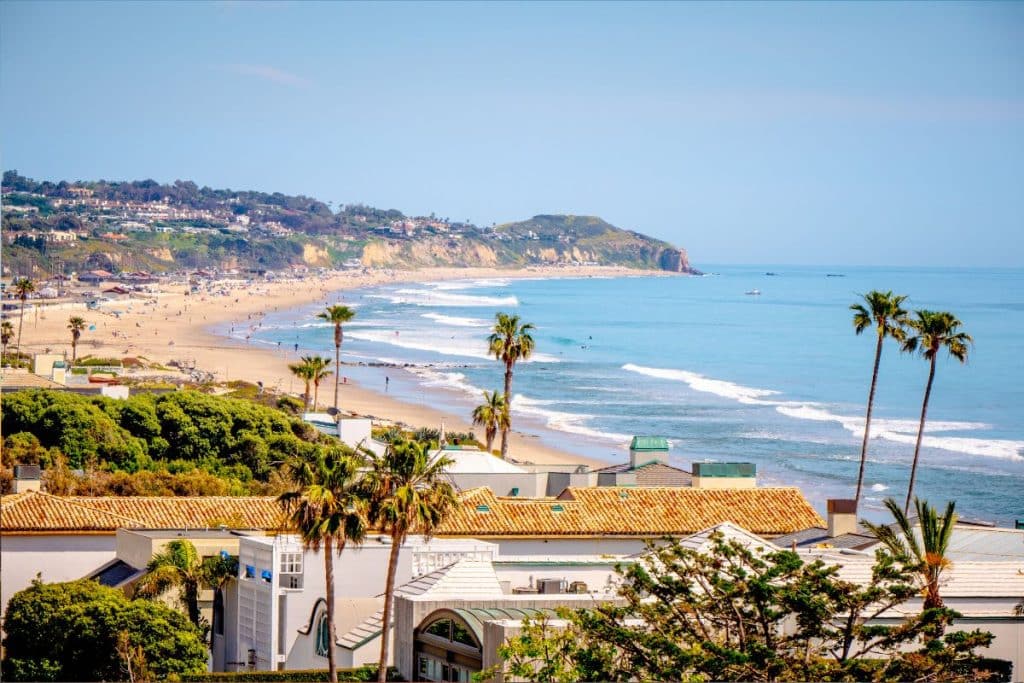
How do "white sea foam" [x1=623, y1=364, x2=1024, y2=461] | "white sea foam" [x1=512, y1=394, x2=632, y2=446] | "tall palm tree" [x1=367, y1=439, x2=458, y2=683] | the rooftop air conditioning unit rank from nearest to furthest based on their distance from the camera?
"tall palm tree" [x1=367, y1=439, x2=458, y2=683] → the rooftop air conditioning unit → "white sea foam" [x1=623, y1=364, x2=1024, y2=461] → "white sea foam" [x1=512, y1=394, x2=632, y2=446]

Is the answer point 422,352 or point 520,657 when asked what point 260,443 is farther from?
point 422,352

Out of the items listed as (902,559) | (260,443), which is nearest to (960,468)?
(260,443)

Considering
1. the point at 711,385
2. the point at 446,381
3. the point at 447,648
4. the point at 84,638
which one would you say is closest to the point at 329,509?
the point at 447,648

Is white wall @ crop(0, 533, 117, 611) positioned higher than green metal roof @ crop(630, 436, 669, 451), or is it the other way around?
green metal roof @ crop(630, 436, 669, 451)

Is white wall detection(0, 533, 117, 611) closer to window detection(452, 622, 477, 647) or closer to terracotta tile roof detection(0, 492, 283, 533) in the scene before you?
terracotta tile roof detection(0, 492, 283, 533)

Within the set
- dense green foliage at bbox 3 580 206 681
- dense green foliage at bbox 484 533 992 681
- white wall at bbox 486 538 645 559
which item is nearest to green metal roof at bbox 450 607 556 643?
dense green foliage at bbox 484 533 992 681

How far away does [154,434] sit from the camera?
49656 millimetres

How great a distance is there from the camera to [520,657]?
16.5 metres

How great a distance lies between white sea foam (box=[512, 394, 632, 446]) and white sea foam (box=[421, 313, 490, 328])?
7438 centimetres

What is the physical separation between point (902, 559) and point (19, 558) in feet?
55.9

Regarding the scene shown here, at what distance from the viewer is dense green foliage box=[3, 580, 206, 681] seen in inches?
948

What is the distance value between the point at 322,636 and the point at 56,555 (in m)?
7.72

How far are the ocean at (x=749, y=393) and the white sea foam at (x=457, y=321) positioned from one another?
705 mm

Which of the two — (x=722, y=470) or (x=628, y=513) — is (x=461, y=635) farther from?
(x=722, y=470)
